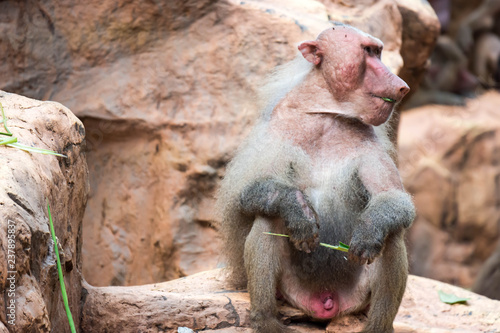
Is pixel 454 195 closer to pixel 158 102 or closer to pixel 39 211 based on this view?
pixel 158 102

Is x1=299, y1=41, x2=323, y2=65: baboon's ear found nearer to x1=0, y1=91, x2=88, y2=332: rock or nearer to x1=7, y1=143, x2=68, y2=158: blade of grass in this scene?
x1=0, y1=91, x2=88, y2=332: rock

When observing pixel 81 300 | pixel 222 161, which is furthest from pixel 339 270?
pixel 222 161

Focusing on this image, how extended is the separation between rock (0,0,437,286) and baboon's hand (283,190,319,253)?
6.88ft

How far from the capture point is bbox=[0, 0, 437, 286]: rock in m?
5.37

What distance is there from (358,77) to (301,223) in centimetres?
Result: 87

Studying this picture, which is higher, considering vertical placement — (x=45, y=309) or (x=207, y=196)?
(x=45, y=309)

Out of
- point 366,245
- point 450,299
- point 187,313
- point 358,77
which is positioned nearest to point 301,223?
point 366,245

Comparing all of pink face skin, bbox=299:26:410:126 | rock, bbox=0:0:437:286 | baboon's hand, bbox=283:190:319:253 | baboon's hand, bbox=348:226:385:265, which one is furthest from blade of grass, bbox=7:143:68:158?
rock, bbox=0:0:437:286

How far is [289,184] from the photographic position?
3.46 m

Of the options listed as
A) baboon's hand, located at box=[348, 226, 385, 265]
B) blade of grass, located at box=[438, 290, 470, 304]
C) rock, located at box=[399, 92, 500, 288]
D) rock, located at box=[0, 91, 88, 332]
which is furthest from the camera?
rock, located at box=[399, 92, 500, 288]

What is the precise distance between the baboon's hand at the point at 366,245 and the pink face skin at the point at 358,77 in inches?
26.4

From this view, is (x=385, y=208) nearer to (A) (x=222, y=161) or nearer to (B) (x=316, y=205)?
(B) (x=316, y=205)

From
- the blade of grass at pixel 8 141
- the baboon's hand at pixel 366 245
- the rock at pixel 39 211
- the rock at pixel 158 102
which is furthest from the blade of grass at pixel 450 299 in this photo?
the blade of grass at pixel 8 141

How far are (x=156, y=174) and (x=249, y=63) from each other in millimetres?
1179
